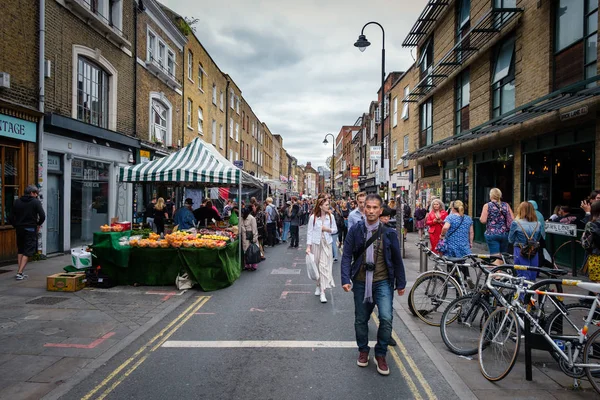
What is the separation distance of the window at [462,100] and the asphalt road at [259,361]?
12.8 metres

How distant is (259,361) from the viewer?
4.75 m

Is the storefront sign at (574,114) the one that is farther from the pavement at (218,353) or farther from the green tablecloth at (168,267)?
the green tablecloth at (168,267)

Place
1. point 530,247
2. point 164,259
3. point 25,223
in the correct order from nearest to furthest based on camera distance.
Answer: point 530,247
point 164,259
point 25,223

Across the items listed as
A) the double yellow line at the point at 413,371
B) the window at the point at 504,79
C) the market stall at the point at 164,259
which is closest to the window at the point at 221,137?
the window at the point at 504,79

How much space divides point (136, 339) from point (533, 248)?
5825mm

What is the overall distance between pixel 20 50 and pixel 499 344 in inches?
491

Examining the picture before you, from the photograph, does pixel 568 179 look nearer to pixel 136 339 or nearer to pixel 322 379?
pixel 322 379

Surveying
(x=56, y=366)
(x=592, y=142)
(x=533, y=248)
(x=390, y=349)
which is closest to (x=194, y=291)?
(x=56, y=366)

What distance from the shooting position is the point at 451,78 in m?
18.2

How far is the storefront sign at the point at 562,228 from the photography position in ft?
30.0

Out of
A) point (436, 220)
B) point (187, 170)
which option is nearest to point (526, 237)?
point (436, 220)

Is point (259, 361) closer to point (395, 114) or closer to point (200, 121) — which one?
point (200, 121)

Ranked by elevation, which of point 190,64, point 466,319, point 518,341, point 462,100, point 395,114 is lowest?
point 466,319

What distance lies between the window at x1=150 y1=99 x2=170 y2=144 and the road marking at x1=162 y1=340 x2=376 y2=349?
15744 mm
